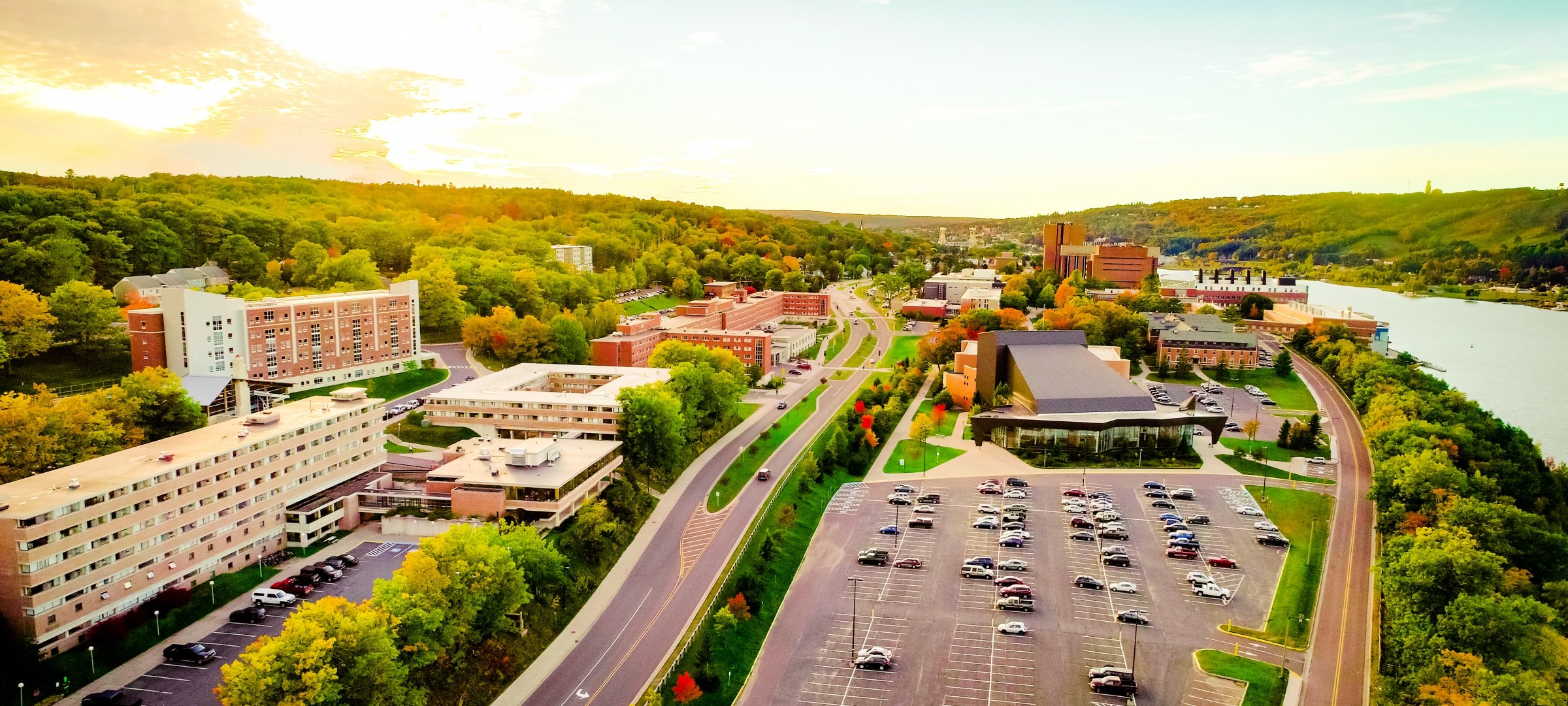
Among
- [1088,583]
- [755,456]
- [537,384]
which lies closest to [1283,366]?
[755,456]

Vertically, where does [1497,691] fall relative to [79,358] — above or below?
below

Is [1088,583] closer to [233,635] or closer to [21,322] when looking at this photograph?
[233,635]

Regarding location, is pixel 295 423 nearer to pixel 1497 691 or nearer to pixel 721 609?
pixel 721 609

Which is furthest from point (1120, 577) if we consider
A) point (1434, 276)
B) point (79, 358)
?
point (1434, 276)

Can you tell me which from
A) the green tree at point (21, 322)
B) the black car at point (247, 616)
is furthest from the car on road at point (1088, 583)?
the green tree at point (21, 322)

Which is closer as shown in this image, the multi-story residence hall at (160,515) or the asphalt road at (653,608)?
the multi-story residence hall at (160,515)

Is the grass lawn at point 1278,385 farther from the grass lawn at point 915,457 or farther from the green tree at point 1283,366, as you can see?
the grass lawn at point 915,457
